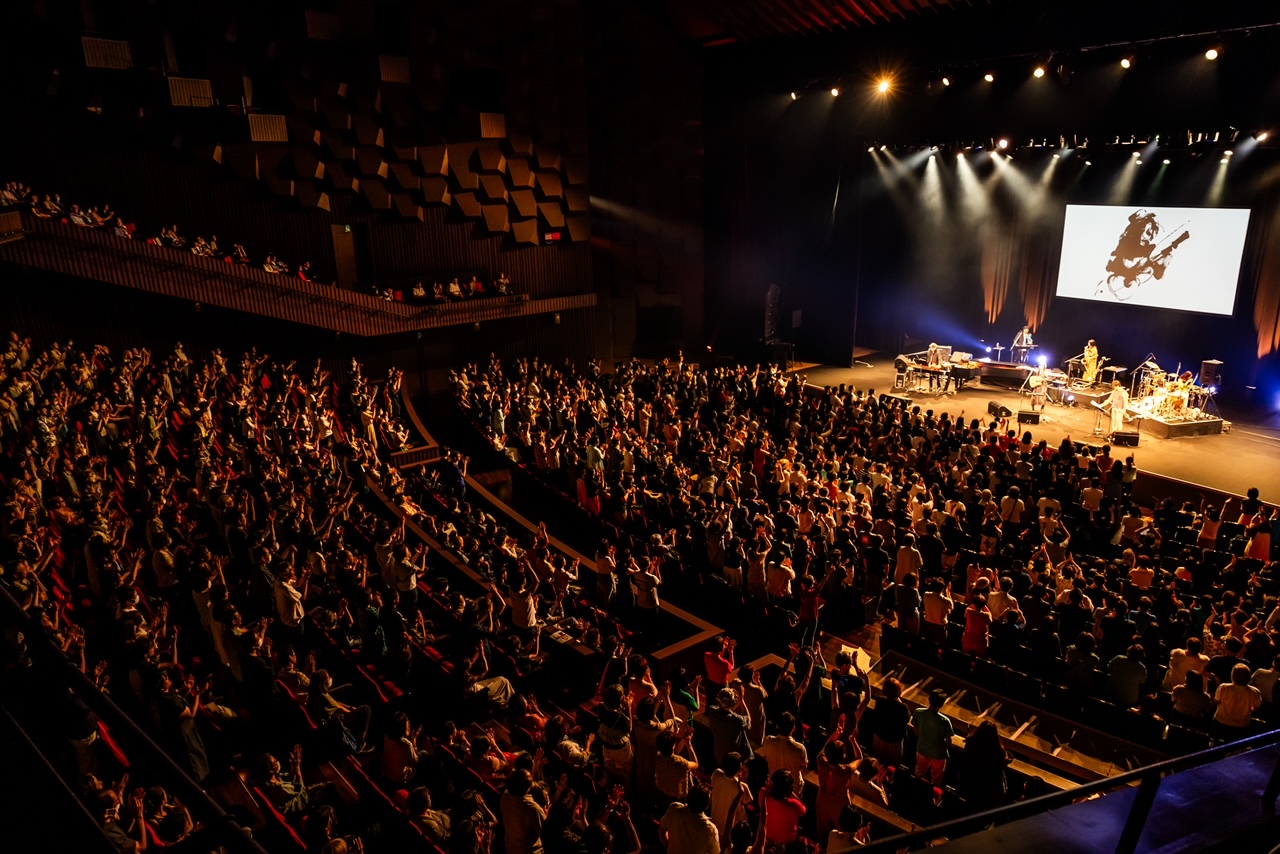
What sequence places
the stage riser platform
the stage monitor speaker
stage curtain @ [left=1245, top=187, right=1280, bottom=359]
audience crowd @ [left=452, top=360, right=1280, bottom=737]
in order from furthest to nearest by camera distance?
stage curtain @ [left=1245, top=187, right=1280, bottom=359] → the stage riser platform → the stage monitor speaker → audience crowd @ [left=452, top=360, right=1280, bottom=737]

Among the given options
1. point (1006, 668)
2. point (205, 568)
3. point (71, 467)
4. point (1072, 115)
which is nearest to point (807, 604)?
point (1006, 668)

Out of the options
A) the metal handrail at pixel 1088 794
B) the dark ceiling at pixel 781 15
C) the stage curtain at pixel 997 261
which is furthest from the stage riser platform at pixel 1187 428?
the metal handrail at pixel 1088 794

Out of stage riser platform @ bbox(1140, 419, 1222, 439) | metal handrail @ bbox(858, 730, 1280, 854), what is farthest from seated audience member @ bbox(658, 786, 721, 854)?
stage riser platform @ bbox(1140, 419, 1222, 439)

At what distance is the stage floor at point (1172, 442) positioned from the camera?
41.0ft

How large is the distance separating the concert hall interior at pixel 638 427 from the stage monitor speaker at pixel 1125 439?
0.14 feet

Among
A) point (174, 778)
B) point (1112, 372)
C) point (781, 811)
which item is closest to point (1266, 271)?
point (1112, 372)

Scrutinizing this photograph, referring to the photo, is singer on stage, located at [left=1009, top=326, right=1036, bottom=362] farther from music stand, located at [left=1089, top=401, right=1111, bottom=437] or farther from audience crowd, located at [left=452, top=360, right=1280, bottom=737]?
audience crowd, located at [left=452, top=360, right=1280, bottom=737]

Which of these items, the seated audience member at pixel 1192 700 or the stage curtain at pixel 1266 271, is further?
the stage curtain at pixel 1266 271

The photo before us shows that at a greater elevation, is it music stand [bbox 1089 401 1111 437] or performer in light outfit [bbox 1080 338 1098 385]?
performer in light outfit [bbox 1080 338 1098 385]

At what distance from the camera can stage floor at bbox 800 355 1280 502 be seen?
1250cm

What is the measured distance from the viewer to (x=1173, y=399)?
48.8 feet

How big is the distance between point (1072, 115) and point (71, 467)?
16563 mm

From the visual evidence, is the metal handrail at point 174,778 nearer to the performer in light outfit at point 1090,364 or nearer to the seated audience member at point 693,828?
the seated audience member at point 693,828

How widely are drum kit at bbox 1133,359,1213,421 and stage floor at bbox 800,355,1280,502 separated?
441 millimetres
